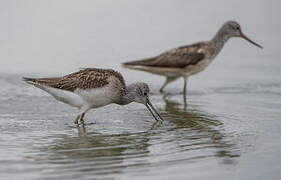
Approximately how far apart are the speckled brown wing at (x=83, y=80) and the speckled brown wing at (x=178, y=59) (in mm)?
2898

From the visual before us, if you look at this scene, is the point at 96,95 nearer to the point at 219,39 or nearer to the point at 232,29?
the point at 219,39

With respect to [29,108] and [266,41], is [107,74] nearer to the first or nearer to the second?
[29,108]

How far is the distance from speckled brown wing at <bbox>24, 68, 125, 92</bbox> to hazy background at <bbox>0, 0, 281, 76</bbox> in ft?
13.1

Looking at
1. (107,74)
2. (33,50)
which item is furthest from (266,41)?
(107,74)

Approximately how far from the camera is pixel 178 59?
13.0 m

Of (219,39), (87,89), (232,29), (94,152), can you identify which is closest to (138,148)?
(94,152)

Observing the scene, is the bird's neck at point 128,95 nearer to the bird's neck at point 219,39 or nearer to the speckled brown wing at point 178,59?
the speckled brown wing at point 178,59

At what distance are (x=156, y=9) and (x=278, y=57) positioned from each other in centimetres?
512

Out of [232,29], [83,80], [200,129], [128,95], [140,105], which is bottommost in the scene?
[200,129]

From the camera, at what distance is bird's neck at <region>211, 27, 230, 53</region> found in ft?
44.4

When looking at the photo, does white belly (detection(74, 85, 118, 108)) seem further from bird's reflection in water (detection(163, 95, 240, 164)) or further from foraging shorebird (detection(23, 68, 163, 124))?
bird's reflection in water (detection(163, 95, 240, 164))

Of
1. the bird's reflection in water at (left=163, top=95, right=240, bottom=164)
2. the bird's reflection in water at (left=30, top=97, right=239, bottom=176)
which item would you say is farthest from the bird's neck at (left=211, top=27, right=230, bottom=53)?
the bird's reflection in water at (left=30, top=97, right=239, bottom=176)

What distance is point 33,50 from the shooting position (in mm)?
15766

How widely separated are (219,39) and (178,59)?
1193 millimetres
